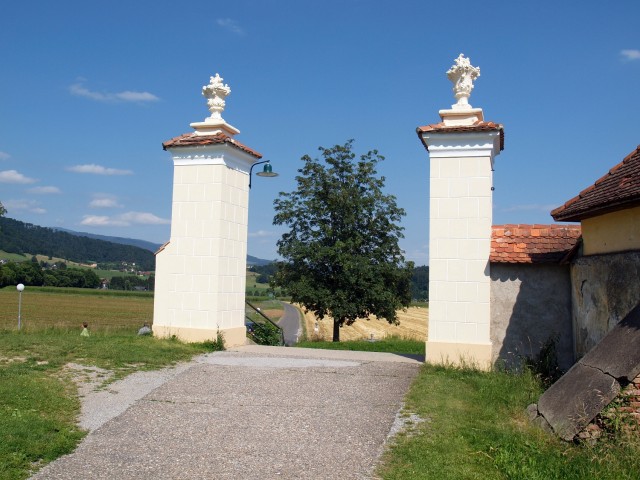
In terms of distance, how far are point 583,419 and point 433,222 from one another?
209 inches

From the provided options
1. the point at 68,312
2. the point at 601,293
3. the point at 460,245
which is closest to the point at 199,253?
the point at 460,245

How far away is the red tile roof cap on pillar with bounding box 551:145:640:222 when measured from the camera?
286 inches

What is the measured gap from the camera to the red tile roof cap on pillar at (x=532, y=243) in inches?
402

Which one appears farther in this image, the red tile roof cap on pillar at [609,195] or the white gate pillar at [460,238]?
the white gate pillar at [460,238]

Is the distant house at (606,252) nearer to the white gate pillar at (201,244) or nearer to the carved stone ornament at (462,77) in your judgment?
the carved stone ornament at (462,77)

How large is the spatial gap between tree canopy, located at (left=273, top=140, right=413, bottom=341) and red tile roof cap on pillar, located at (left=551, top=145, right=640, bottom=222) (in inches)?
543

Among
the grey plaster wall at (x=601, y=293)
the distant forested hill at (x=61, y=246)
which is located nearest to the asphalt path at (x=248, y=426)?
the grey plaster wall at (x=601, y=293)

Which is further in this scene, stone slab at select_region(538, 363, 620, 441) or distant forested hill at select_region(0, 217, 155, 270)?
distant forested hill at select_region(0, 217, 155, 270)

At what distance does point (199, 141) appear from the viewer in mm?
12023

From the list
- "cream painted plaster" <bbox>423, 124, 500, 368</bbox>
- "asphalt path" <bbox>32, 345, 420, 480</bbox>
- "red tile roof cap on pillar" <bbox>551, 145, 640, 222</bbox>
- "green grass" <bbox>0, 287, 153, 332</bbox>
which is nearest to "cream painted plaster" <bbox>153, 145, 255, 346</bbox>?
"asphalt path" <bbox>32, 345, 420, 480</bbox>

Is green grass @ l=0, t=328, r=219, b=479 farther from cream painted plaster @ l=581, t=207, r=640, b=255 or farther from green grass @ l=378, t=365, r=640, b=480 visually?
cream painted plaster @ l=581, t=207, r=640, b=255

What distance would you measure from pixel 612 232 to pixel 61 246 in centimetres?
13353

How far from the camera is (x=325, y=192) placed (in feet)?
81.8

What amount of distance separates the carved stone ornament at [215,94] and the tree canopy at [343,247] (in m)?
11.0
